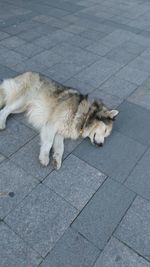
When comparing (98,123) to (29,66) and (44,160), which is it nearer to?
(44,160)

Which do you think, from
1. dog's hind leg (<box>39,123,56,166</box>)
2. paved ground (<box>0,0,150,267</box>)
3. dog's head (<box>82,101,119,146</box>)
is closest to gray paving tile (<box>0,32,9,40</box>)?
paved ground (<box>0,0,150,267</box>)

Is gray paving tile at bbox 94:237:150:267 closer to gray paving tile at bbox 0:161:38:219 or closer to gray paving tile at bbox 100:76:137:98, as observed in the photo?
gray paving tile at bbox 0:161:38:219

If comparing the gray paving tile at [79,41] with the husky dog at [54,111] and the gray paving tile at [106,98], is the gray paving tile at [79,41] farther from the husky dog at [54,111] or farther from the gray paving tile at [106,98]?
the husky dog at [54,111]

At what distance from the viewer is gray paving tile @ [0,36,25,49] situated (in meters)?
7.21

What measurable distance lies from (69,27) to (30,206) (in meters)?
6.54

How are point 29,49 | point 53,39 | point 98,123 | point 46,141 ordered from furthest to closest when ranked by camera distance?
1. point 53,39
2. point 29,49
3. point 98,123
4. point 46,141

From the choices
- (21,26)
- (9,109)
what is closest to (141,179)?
(9,109)

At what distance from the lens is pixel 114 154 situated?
4.65 metres

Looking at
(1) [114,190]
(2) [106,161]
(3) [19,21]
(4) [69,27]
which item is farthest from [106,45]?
(1) [114,190]

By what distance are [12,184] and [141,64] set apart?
16.1ft

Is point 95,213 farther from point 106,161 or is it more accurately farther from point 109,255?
point 106,161

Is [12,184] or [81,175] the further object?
[81,175]

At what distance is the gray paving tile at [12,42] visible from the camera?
7213mm

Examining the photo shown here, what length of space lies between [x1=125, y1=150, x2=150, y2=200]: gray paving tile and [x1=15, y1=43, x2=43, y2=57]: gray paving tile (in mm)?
4056
